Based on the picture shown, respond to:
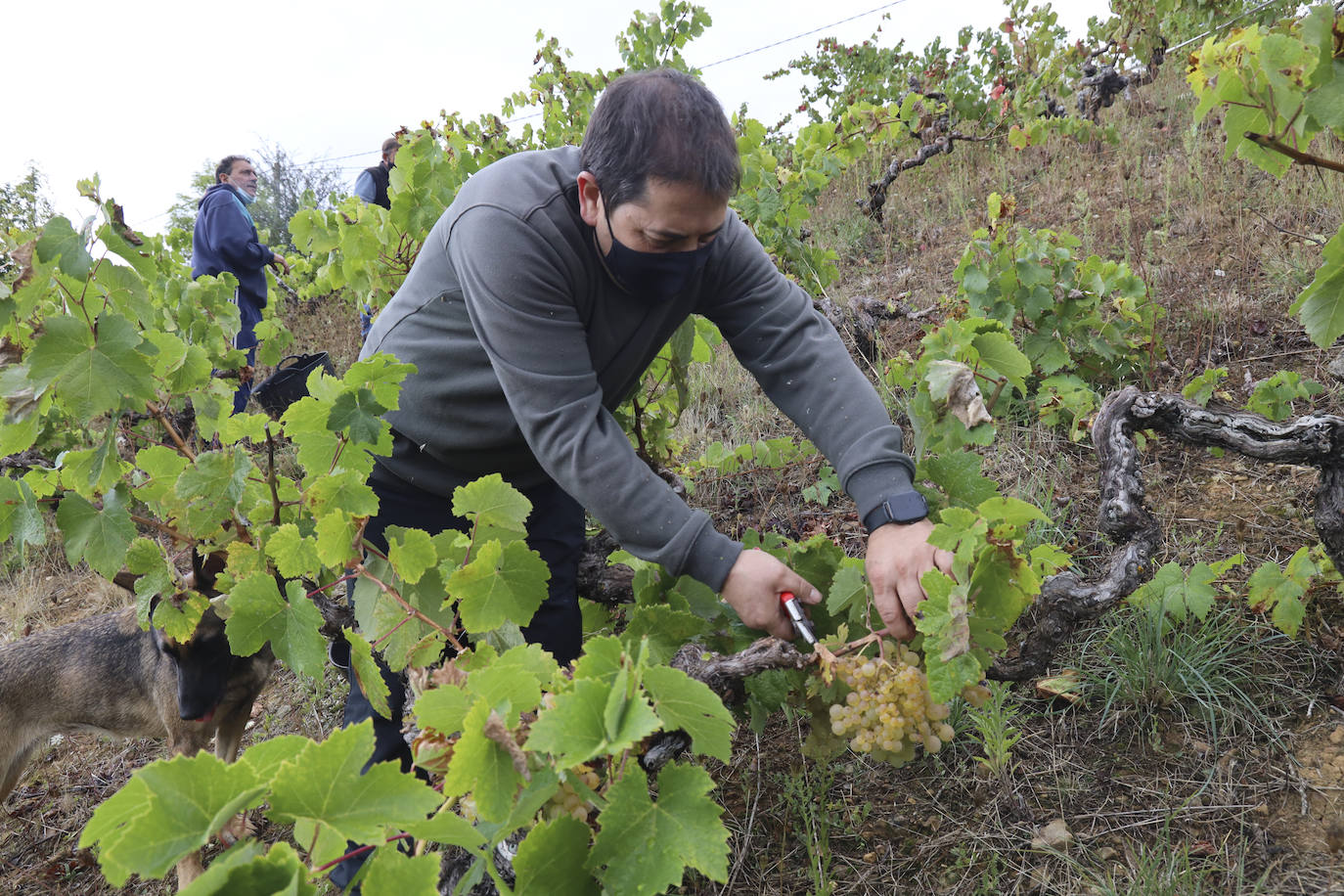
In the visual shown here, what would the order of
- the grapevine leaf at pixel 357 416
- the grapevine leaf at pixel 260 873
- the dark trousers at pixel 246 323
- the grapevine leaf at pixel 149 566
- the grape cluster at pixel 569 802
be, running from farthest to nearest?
the dark trousers at pixel 246 323 < the grapevine leaf at pixel 149 566 < the grapevine leaf at pixel 357 416 < the grape cluster at pixel 569 802 < the grapevine leaf at pixel 260 873

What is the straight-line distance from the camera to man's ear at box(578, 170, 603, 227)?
1707 millimetres

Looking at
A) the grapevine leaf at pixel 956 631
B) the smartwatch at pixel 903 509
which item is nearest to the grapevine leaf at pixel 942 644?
the grapevine leaf at pixel 956 631

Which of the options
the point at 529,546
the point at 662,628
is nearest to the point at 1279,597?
the point at 662,628

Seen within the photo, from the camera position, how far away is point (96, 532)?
1.67 m

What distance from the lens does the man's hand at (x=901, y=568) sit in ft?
4.80

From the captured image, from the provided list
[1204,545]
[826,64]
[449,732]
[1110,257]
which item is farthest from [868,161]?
[449,732]

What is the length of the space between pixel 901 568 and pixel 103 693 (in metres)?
3.43

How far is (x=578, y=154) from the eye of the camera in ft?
6.13

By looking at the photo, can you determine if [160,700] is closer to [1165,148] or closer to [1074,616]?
[1074,616]

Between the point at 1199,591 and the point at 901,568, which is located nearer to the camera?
the point at 901,568

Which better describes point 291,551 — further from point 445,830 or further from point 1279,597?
point 1279,597

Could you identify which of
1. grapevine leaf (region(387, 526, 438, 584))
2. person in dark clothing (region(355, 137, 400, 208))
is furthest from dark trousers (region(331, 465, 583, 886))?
person in dark clothing (region(355, 137, 400, 208))

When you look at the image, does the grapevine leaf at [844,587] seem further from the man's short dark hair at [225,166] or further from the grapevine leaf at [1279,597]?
the man's short dark hair at [225,166]

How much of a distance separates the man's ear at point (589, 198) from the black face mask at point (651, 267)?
34 millimetres
